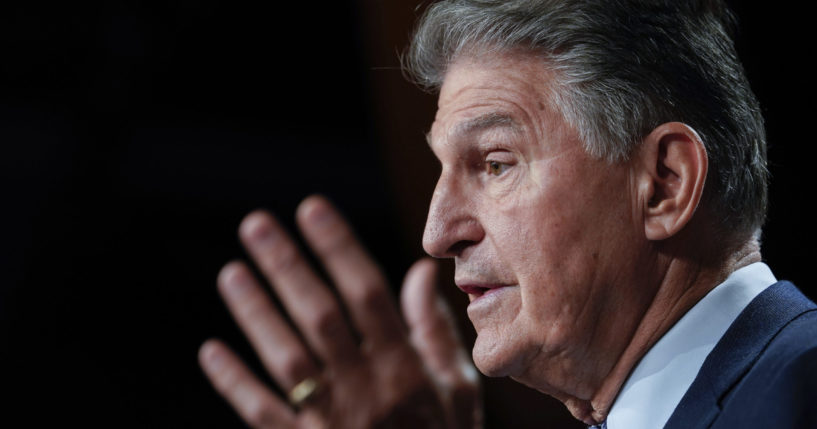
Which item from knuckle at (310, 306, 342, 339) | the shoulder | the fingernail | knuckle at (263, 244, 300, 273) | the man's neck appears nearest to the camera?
the shoulder

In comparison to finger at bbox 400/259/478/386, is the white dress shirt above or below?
below

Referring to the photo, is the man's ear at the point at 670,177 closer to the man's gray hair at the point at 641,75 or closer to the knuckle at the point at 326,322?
the man's gray hair at the point at 641,75

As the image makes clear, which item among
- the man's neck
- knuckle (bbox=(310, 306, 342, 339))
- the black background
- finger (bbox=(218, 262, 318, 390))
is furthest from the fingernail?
the black background

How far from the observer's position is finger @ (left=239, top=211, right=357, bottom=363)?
4.59 ft

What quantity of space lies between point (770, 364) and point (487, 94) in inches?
29.7

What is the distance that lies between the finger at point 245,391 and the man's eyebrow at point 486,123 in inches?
26.2

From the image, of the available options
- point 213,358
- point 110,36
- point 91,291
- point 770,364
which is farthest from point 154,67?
point 770,364

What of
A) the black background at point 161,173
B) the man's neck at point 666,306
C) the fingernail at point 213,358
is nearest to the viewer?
the man's neck at point 666,306

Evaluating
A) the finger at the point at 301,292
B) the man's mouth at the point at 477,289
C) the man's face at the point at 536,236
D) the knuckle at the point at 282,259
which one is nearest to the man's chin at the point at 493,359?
the man's face at the point at 536,236

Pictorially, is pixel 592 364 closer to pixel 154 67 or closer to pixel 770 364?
pixel 770 364

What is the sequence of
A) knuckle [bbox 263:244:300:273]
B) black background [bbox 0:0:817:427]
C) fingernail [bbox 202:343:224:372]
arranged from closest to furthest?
1. knuckle [bbox 263:244:300:273]
2. fingernail [bbox 202:343:224:372]
3. black background [bbox 0:0:817:427]

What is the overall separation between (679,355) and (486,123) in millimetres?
598

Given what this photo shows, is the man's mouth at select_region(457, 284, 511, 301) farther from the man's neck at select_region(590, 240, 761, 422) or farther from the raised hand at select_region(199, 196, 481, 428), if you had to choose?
the man's neck at select_region(590, 240, 761, 422)

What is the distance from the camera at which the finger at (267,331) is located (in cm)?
147
